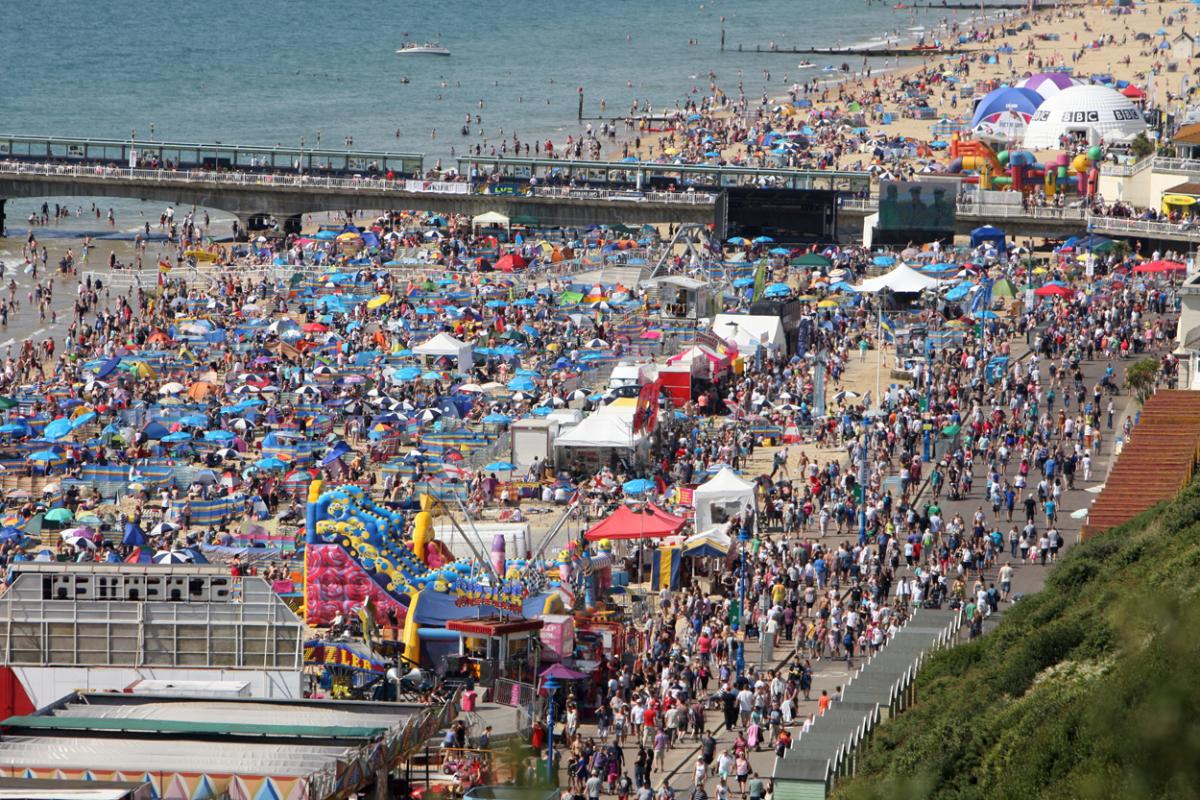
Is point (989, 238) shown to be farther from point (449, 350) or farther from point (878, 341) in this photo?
point (449, 350)

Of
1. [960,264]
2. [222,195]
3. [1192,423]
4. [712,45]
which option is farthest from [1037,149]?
[712,45]

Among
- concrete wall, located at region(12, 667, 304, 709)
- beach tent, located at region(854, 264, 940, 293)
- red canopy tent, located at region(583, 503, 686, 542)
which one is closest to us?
concrete wall, located at region(12, 667, 304, 709)

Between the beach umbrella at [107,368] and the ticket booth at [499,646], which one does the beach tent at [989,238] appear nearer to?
the beach umbrella at [107,368]

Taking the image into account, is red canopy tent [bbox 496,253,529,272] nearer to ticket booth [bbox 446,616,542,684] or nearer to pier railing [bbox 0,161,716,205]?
pier railing [bbox 0,161,716,205]

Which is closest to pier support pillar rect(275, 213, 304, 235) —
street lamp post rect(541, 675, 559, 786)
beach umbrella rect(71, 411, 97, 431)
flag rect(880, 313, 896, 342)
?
flag rect(880, 313, 896, 342)

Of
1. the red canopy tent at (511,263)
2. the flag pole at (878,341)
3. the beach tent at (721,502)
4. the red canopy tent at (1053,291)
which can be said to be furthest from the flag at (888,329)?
the beach tent at (721,502)

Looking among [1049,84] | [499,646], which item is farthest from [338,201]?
[499,646]
